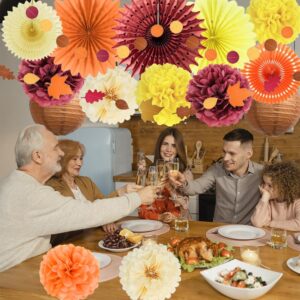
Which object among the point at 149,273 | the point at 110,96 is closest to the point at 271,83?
the point at 110,96

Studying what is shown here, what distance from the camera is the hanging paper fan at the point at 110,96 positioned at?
2.83 feet

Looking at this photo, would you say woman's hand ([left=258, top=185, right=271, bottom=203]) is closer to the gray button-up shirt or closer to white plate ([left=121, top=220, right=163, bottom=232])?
the gray button-up shirt

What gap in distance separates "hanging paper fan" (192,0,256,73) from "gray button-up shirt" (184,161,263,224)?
6.39 feet

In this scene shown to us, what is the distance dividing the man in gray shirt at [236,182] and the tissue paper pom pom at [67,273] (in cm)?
175

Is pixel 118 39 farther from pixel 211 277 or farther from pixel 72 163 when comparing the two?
pixel 72 163

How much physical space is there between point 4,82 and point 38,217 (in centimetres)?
234

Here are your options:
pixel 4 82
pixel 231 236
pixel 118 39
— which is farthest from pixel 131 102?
pixel 4 82

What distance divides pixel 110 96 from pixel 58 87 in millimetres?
120

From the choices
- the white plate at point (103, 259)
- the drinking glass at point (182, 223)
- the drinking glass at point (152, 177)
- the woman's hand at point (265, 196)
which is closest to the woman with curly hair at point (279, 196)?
the woman's hand at point (265, 196)

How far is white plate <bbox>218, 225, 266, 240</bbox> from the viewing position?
177 centimetres

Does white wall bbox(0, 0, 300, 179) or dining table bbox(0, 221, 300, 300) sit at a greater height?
white wall bbox(0, 0, 300, 179)

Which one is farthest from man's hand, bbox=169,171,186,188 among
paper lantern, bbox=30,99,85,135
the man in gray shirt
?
paper lantern, bbox=30,99,85,135

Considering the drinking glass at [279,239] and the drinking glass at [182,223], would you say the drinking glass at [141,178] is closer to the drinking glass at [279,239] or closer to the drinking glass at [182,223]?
the drinking glass at [182,223]

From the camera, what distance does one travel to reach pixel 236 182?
2637mm
